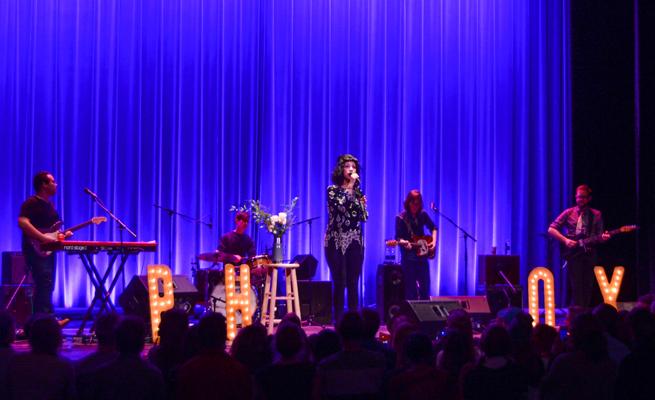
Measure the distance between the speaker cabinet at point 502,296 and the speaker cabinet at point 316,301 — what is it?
2.12 metres

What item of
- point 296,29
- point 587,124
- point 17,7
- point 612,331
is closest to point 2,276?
point 17,7

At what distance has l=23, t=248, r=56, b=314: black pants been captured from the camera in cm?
785

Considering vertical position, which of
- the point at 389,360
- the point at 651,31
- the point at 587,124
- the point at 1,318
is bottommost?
the point at 389,360

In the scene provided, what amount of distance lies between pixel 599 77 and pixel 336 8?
427cm

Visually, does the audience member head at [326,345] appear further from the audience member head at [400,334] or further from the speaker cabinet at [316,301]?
the speaker cabinet at [316,301]

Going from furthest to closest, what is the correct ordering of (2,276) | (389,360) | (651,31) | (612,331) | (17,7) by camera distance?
(17,7)
(651,31)
(2,276)
(612,331)
(389,360)

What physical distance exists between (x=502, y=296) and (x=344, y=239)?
348 centimetres

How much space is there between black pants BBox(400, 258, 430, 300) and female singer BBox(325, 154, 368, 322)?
1995mm

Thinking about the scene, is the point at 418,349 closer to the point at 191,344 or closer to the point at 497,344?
the point at 497,344

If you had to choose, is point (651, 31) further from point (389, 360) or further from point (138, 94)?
point (389, 360)

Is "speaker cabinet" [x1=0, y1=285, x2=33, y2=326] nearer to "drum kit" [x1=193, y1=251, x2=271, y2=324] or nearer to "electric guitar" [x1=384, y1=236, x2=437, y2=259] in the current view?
"drum kit" [x1=193, y1=251, x2=271, y2=324]

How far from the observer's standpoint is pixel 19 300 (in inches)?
384

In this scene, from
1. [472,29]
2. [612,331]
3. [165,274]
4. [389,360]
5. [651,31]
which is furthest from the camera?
[472,29]

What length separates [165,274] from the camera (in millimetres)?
7574
